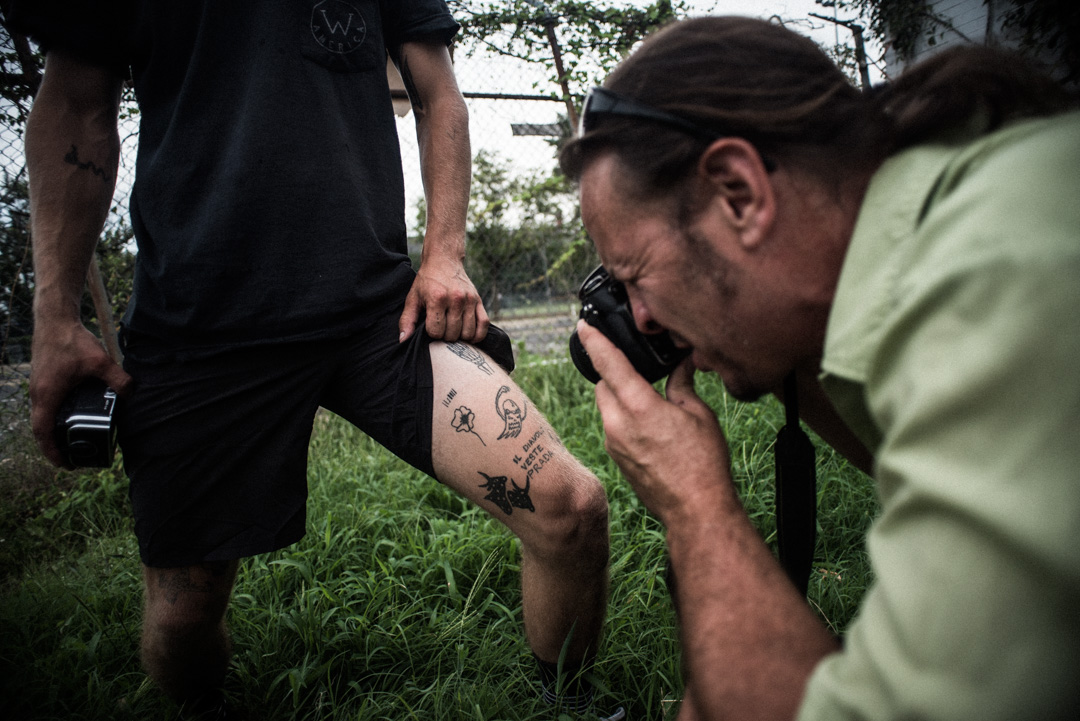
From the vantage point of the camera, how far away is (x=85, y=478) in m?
3.29

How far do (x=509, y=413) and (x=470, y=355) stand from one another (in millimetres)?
200

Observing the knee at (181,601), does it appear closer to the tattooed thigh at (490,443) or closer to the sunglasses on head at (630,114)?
the tattooed thigh at (490,443)

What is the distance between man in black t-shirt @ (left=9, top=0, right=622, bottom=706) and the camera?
150 centimetres

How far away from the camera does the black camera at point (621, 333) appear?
121 cm

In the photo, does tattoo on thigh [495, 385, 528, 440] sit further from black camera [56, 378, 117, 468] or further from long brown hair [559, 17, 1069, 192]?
black camera [56, 378, 117, 468]

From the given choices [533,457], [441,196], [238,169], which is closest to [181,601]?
[533,457]

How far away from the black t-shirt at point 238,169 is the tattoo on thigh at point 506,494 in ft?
1.75

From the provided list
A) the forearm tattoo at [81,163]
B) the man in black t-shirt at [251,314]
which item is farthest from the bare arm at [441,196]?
the forearm tattoo at [81,163]

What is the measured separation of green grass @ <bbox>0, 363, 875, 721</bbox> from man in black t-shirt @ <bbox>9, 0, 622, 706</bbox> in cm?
26

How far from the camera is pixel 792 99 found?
0.96 m

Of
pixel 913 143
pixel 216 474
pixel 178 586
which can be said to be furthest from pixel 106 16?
pixel 913 143

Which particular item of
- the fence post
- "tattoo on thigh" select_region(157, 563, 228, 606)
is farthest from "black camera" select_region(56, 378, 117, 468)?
the fence post

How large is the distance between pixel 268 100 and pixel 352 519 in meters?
1.76

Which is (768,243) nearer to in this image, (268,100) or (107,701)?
(268,100)
